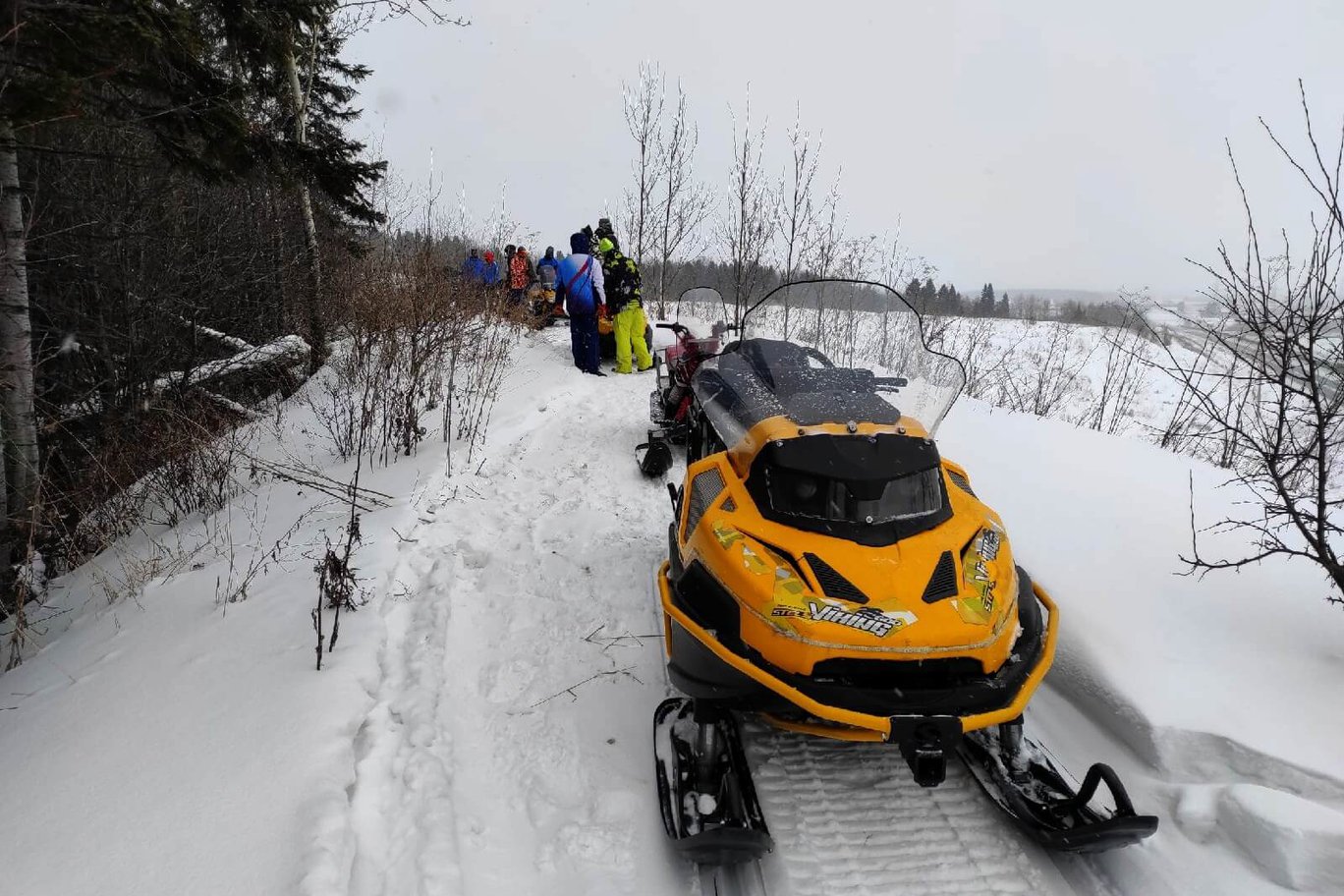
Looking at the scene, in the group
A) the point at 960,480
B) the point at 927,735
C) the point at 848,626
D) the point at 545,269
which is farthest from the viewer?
the point at 545,269

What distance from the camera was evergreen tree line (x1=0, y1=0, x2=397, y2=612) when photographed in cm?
361

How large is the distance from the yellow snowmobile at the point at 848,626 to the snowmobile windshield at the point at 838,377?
1.6 inches

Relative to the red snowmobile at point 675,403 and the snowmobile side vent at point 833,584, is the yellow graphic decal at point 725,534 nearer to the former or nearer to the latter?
the snowmobile side vent at point 833,584

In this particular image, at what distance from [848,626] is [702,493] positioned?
3.41 feet

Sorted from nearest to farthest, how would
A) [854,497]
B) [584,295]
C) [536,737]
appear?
[854,497], [536,737], [584,295]

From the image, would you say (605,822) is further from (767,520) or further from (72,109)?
(72,109)

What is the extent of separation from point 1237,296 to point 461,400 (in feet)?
19.9

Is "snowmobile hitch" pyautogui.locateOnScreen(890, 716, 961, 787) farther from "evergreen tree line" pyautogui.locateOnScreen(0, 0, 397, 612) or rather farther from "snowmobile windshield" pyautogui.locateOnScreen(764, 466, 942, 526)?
"evergreen tree line" pyautogui.locateOnScreen(0, 0, 397, 612)

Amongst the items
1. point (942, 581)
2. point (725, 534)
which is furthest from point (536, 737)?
point (942, 581)

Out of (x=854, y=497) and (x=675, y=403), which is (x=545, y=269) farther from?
(x=854, y=497)

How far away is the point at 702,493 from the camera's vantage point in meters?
3.01

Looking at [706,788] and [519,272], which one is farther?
[519,272]

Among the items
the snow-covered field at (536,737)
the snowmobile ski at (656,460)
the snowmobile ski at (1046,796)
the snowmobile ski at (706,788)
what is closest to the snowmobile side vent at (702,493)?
the snowmobile ski at (706,788)

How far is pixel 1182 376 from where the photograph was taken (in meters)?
A: 3.01
